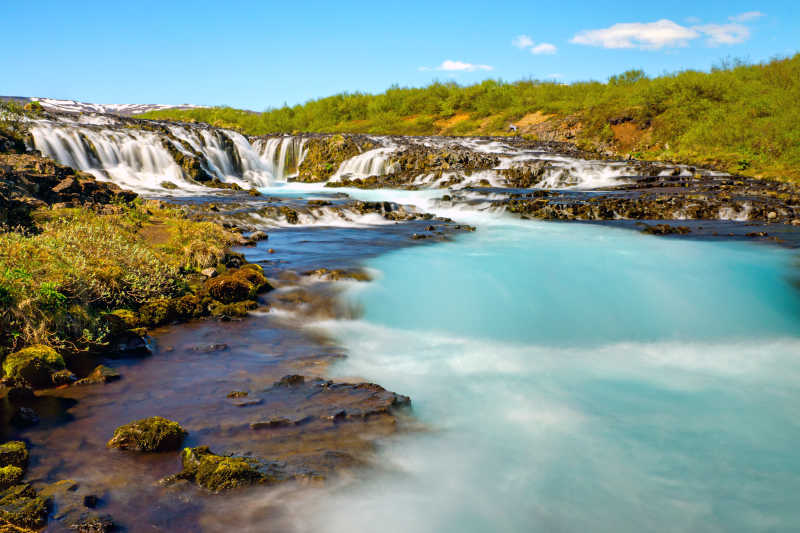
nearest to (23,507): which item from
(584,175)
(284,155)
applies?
(584,175)

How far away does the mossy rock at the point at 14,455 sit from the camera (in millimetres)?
4070

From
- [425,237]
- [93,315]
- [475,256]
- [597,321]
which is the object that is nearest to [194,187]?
[425,237]

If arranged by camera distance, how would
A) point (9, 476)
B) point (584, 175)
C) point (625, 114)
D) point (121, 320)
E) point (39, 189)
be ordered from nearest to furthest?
A: point (9, 476) < point (121, 320) < point (39, 189) < point (584, 175) < point (625, 114)

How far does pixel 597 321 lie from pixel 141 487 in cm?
730

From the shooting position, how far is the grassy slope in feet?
96.1

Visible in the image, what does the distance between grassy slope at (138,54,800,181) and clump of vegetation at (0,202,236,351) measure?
27.7 metres

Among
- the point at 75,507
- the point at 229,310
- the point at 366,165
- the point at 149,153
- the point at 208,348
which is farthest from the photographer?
the point at 366,165

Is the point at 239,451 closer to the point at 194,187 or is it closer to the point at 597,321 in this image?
the point at 597,321

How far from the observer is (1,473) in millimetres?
3877

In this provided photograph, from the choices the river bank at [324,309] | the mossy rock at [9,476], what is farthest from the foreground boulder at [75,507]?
the mossy rock at [9,476]

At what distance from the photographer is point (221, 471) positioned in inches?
162

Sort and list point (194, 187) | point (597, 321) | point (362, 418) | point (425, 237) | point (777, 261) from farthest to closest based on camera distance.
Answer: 1. point (194, 187)
2. point (425, 237)
3. point (777, 261)
4. point (597, 321)
5. point (362, 418)

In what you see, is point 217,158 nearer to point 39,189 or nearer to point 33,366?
point 39,189

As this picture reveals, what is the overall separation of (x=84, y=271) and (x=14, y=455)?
12.6 feet
